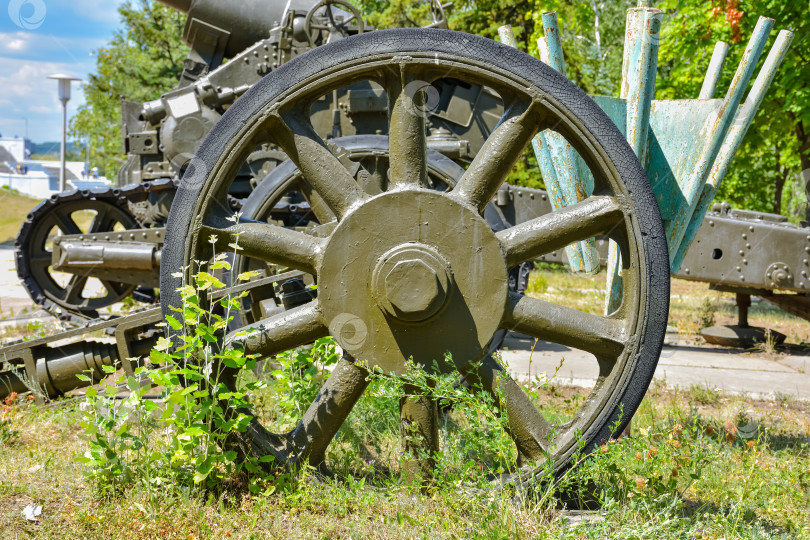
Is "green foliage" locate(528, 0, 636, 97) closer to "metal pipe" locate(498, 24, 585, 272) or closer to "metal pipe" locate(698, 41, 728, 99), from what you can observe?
"metal pipe" locate(698, 41, 728, 99)

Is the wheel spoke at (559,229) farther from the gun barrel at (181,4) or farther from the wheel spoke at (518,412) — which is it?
the gun barrel at (181,4)

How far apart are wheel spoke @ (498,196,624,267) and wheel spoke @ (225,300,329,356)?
74 cm

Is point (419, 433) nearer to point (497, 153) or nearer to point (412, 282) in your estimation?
point (412, 282)

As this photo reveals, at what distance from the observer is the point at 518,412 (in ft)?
9.46

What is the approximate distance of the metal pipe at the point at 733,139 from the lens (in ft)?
12.0

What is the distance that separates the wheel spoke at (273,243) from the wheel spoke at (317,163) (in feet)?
0.56

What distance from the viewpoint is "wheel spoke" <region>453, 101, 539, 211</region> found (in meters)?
2.86

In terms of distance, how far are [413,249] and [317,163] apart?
0.50 m

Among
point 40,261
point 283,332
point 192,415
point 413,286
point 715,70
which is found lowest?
point 192,415

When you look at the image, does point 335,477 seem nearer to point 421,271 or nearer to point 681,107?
point 421,271

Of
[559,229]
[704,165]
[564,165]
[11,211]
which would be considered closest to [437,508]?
[559,229]

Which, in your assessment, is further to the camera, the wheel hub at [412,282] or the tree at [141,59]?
the tree at [141,59]

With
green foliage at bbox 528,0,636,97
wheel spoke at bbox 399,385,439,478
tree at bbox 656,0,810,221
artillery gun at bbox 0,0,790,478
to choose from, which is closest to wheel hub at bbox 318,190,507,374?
artillery gun at bbox 0,0,790,478

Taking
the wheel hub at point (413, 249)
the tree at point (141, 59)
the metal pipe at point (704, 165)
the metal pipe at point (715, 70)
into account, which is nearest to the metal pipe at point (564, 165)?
the metal pipe at point (704, 165)
